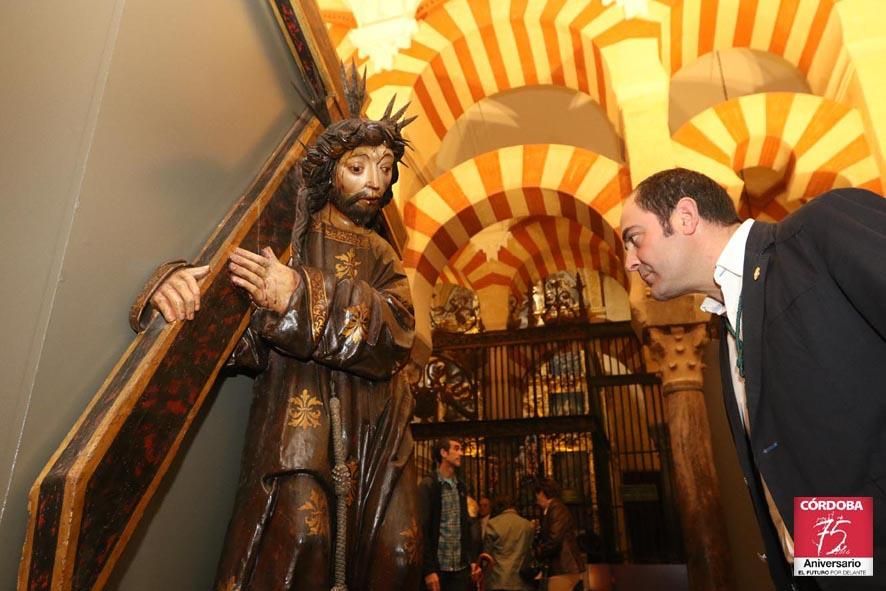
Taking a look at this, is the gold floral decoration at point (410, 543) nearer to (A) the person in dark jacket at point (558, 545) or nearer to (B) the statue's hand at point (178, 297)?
(B) the statue's hand at point (178, 297)

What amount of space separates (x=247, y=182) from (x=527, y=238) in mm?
10864

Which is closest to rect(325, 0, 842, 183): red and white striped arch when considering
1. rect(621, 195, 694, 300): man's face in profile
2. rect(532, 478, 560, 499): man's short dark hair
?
rect(532, 478, 560, 499): man's short dark hair

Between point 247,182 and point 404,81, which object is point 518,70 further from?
point 247,182

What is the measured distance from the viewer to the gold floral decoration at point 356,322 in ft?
6.09

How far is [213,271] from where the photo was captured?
168 centimetres

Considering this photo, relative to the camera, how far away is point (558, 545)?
5.28m

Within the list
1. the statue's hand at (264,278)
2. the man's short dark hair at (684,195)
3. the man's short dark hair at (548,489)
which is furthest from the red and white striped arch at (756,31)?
the statue's hand at (264,278)

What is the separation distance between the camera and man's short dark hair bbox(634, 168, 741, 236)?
72.0 inches

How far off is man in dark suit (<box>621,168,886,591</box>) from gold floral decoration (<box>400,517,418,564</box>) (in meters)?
0.91

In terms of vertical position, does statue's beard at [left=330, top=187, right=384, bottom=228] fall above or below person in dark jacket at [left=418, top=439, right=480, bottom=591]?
above

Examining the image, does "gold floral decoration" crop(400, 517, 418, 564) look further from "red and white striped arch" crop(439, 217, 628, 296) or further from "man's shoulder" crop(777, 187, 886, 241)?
"red and white striped arch" crop(439, 217, 628, 296)

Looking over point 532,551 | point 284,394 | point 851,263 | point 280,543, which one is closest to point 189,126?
point 284,394

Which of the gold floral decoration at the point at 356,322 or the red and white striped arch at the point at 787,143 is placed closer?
the gold floral decoration at the point at 356,322

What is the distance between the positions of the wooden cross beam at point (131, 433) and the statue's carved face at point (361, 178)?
284 millimetres
